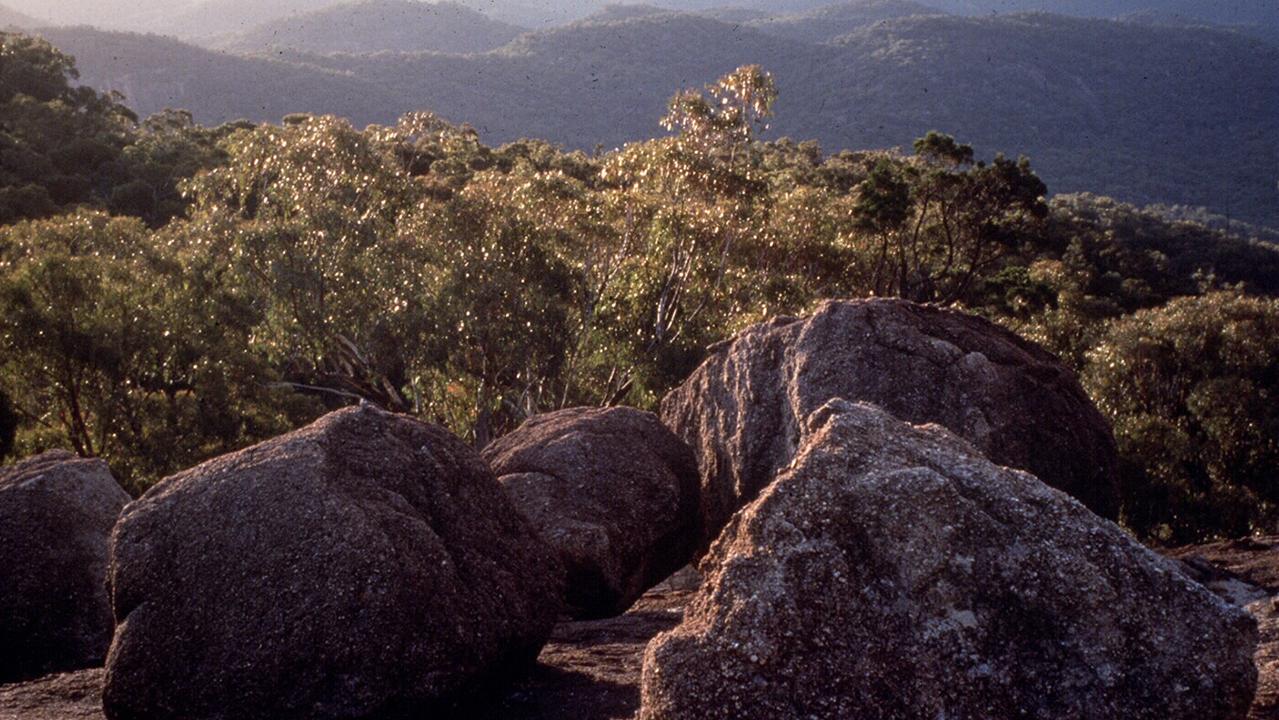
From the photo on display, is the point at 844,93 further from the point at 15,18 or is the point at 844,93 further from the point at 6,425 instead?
the point at 6,425

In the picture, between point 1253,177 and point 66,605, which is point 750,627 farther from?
point 1253,177

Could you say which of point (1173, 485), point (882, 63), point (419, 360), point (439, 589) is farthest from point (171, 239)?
point (882, 63)

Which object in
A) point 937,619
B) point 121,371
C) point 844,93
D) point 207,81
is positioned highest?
point 937,619

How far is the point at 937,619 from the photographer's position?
16.2 feet

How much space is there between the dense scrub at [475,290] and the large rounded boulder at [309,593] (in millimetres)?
10588

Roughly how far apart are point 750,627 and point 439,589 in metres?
2.65

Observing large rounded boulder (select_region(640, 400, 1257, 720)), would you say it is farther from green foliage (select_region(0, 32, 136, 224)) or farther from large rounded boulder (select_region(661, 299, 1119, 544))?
green foliage (select_region(0, 32, 136, 224))

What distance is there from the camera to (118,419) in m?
16.6

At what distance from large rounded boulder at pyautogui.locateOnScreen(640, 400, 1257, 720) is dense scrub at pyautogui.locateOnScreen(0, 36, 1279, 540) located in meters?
13.1

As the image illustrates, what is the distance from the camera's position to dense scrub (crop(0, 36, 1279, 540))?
54.9ft

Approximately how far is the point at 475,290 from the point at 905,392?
10.3 m

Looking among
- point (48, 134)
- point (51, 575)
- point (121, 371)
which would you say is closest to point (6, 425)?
point (121, 371)

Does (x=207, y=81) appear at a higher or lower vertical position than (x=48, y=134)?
lower

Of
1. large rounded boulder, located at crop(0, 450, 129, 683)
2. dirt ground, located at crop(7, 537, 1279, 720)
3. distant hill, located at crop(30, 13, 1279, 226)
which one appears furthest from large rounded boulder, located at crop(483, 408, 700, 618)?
distant hill, located at crop(30, 13, 1279, 226)
